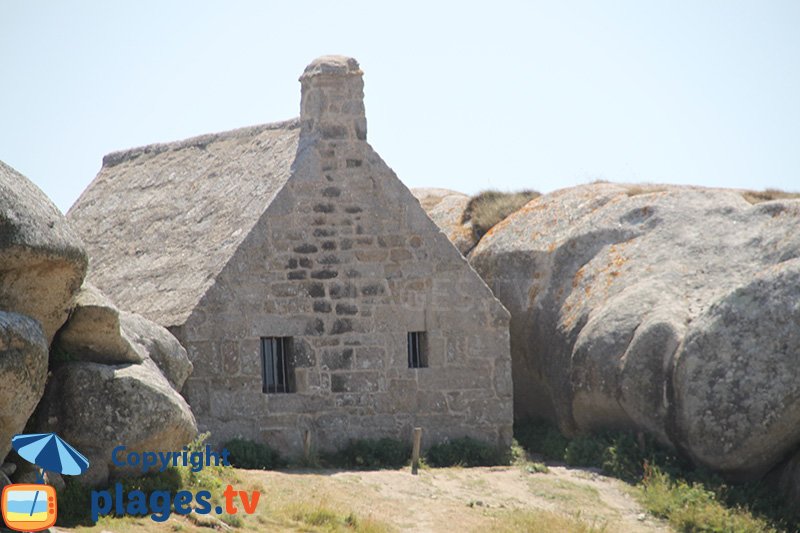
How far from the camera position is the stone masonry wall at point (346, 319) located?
19.0 meters

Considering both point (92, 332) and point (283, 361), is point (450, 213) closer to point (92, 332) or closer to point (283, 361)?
point (283, 361)

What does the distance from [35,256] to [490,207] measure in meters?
12.9

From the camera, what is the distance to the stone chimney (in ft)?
65.9

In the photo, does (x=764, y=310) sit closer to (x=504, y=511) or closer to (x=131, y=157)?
(x=504, y=511)

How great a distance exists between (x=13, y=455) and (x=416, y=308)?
26.6 feet

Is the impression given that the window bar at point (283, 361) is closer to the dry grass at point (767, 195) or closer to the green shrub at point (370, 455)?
the green shrub at point (370, 455)

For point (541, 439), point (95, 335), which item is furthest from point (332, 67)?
point (95, 335)

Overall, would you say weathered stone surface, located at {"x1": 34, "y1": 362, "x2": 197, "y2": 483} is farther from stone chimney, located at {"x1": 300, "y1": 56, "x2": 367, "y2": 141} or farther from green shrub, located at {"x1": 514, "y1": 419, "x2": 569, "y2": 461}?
green shrub, located at {"x1": 514, "y1": 419, "x2": 569, "y2": 461}

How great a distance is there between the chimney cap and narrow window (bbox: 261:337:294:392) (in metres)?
3.62

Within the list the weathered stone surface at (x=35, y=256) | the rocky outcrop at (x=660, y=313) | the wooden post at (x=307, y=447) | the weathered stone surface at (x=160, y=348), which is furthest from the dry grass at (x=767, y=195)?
the weathered stone surface at (x=35, y=256)

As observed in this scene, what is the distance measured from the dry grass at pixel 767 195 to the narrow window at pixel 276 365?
7511mm

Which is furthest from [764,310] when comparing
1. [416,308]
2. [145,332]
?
[145,332]

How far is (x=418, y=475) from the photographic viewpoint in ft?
60.7

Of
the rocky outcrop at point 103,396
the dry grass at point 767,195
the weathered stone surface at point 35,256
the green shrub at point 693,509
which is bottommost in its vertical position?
the green shrub at point 693,509
